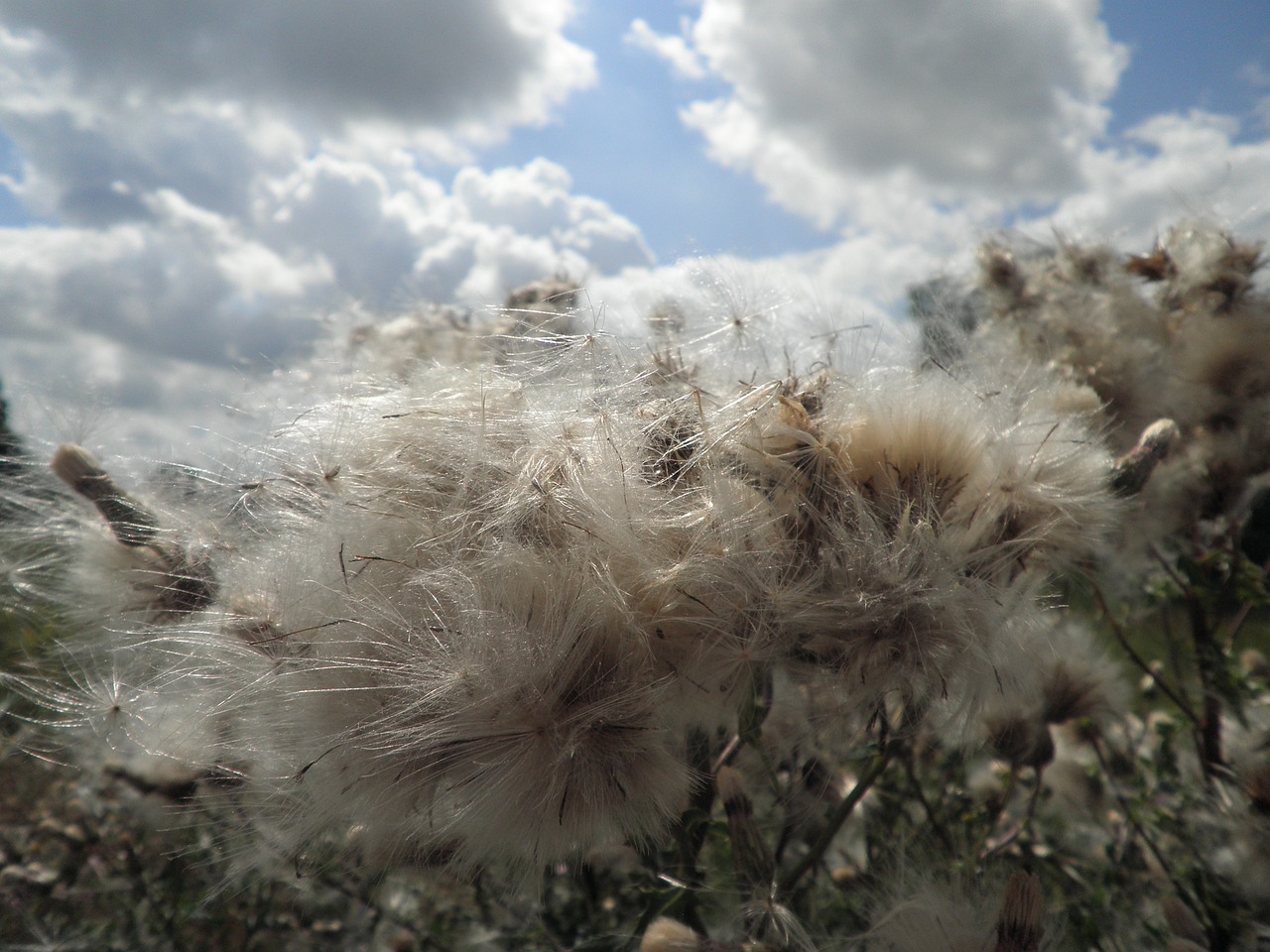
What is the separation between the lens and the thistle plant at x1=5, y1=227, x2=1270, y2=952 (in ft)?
3.07

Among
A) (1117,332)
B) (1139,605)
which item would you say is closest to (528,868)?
(1117,332)

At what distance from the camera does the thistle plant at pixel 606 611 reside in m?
0.94

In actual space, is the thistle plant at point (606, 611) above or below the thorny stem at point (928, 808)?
above

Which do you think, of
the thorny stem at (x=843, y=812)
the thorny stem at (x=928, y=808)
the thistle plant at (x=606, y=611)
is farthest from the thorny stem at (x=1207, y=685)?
the thorny stem at (x=843, y=812)

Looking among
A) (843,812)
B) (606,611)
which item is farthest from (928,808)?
(606,611)

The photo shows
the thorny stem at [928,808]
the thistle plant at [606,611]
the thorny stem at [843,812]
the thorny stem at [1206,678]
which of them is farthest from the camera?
the thorny stem at [1206,678]

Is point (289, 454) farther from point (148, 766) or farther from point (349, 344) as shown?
point (349, 344)

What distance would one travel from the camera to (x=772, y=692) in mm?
1121

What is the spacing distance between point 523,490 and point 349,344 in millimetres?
1745

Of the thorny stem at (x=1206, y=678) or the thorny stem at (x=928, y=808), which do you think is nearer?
the thorny stem at (x=928, y=808)

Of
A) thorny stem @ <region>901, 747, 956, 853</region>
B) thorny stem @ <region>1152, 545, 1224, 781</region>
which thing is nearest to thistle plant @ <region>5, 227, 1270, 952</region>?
thorny stem @ <region>901, 747, 956, 853</region>

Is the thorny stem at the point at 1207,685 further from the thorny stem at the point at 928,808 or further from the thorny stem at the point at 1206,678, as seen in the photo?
the thorny stem at the point at 928,808

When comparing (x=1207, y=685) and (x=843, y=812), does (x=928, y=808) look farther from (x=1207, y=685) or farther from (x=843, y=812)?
(x=1207, y=685)

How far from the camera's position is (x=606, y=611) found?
933 mm
